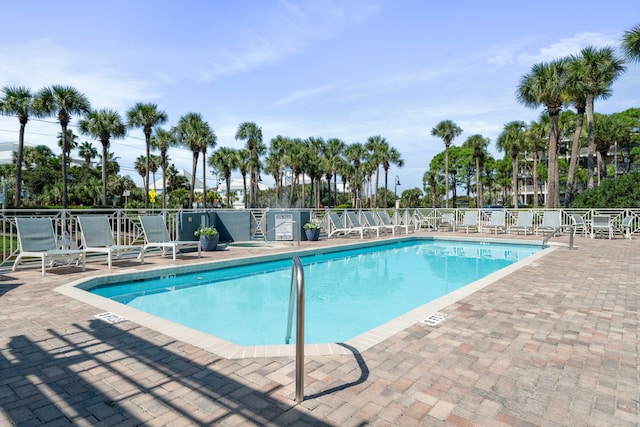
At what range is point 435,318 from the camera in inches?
161

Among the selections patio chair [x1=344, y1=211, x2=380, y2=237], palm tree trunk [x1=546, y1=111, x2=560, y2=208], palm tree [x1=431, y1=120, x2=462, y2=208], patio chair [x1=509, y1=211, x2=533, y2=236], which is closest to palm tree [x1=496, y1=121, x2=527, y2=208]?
palm tree [x1=431, y1=120, x2=462, y2=208]

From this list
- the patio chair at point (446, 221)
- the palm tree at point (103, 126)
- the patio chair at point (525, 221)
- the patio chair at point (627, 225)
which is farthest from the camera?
the palm tree at point (103, 126)

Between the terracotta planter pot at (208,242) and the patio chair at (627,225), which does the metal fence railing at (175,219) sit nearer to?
the patio chair at (627,225)

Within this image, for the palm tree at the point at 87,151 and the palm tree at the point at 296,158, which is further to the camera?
the palm tree at the point at 87,151

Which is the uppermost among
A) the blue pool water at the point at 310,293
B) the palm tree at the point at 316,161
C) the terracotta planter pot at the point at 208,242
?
the palm tree at the point at 316,161

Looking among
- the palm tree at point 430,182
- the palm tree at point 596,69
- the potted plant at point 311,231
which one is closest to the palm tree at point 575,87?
the palm tree at point 596,69

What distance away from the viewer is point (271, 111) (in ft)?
79.1

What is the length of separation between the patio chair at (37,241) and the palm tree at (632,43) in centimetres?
2121

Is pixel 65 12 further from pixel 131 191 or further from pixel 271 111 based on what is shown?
pixel 131 191

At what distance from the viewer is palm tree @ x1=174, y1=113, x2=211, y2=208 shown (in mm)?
31375

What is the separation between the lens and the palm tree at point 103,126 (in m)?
27.8

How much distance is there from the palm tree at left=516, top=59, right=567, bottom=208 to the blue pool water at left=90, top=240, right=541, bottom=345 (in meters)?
14.0

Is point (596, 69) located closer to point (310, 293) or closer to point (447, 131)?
point (447, 131)

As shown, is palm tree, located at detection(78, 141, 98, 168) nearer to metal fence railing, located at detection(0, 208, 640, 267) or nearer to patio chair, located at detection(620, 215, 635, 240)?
metal fence railing, located at detection(0, 208, 640, 267)
